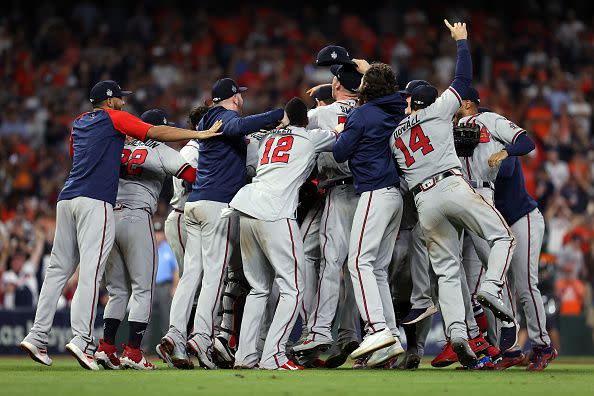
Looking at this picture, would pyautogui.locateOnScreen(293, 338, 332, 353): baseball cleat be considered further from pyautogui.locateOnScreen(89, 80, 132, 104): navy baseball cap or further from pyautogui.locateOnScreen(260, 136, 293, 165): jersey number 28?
pyautogui.locateOnScreen(89, 80, 132, 104): navy baseball cap

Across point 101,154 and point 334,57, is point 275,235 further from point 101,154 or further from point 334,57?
point 334,57

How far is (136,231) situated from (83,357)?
129 centimetres

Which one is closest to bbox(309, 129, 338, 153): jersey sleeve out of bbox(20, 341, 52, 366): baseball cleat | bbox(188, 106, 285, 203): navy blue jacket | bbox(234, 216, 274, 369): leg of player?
bbox(188, 106, 285, 203): navy blue jacket

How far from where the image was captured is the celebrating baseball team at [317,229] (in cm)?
921

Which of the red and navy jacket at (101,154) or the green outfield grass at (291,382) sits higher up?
the red and navy jacket at (101,154)

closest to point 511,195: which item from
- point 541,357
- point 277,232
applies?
point 541,357

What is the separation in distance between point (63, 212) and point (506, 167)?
4.11m

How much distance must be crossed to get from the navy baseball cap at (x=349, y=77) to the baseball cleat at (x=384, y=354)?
250 centimetres

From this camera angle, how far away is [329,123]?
10070mm

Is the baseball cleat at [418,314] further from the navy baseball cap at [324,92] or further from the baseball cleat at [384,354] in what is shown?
the navy baseball cap at [324,92]

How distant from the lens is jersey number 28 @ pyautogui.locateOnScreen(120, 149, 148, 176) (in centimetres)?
989

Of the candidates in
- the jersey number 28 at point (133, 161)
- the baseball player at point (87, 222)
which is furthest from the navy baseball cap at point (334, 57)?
the jersey number 28 at point (133, 161)

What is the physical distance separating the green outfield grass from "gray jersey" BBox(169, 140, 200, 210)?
2.09 meters

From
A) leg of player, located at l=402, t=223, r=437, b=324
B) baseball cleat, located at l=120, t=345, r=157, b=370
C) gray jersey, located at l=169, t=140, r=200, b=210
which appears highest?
gray jersey, located at l=169, t=140, r=200, b=210
